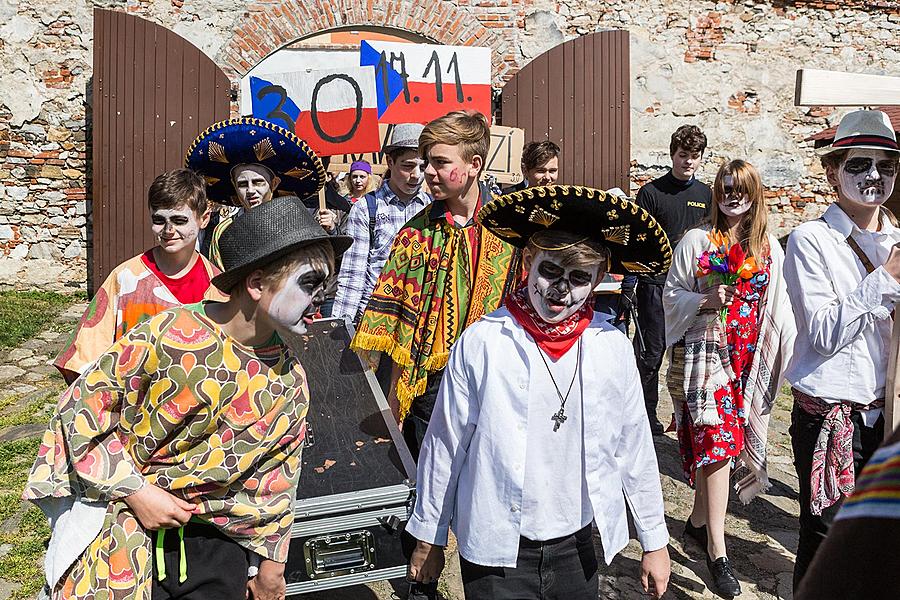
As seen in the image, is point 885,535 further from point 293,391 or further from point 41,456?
point 41,456

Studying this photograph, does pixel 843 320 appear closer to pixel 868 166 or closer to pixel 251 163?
pixel 868 166

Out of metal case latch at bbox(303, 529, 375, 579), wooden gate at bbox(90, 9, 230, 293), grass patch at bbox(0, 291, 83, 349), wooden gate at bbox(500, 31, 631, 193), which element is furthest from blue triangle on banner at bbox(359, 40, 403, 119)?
metal case latch at bbox(303, 529, 375, 579)

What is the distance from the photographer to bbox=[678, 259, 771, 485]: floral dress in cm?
357

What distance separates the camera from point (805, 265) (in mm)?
2885

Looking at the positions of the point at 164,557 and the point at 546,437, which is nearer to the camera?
the point at 164,557

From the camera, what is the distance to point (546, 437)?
2174 millimetres

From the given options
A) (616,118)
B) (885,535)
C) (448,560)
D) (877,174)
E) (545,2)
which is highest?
(545,2)

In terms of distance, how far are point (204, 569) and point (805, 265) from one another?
223 centimetres

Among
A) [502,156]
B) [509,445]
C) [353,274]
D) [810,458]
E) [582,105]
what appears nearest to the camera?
[509,445]

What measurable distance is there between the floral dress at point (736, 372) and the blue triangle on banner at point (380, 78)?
5755 mm

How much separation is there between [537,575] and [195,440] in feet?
3.20

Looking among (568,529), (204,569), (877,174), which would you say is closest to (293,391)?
(204,569)

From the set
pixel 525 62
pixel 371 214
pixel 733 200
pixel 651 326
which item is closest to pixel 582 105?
pixel 525 62

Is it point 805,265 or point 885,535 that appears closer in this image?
point 885,535
